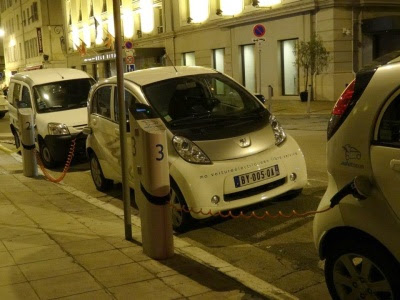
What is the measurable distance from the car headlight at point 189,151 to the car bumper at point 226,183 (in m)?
0.07

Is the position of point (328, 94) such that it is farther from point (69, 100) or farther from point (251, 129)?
point (251, 129)

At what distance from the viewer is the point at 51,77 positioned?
12727mm

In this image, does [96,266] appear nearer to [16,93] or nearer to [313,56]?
[16,93]

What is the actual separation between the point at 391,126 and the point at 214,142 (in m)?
2.96

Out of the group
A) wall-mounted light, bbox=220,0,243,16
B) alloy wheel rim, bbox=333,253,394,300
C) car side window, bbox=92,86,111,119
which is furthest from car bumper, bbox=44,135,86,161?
wall-mounted light, bbox=220,0,243,16

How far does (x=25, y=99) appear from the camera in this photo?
41.8ft

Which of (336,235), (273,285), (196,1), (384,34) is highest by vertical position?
(196,1)

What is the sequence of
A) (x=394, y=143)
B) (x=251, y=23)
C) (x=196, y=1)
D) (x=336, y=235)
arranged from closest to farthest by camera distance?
(x=394, y=143) → (x=336, y=235) → (x=251, y=23) → (x=196, y=1)

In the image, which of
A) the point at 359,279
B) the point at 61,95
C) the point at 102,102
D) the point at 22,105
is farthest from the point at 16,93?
the point at 359,279

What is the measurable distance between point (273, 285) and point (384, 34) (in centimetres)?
2210

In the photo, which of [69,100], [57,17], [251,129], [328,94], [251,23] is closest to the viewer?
[251,129]

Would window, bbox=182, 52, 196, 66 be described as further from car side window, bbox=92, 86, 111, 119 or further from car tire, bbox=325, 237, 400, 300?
car tire, bbox=325, 237, 400, 300

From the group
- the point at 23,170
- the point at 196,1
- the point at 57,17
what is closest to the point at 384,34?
the point at 196,1

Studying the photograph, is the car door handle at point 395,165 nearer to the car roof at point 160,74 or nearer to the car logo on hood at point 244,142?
the car logo on hood at point 244,142
